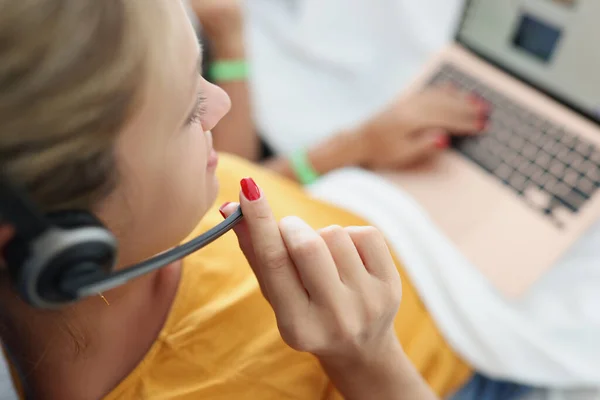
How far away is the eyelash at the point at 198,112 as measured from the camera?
38cm

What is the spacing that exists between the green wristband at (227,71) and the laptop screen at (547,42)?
0.36m

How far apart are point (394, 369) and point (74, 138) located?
1.09ft

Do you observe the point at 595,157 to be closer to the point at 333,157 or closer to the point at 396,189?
the point at 396,189

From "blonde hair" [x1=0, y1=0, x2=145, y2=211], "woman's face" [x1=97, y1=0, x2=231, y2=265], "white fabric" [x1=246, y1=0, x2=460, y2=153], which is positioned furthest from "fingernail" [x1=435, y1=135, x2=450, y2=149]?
"blonde hair" [x1=0, y1=0, x2=145, y2=211]

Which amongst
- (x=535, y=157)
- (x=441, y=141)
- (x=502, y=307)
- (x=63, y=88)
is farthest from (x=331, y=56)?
(x=63, y=88)

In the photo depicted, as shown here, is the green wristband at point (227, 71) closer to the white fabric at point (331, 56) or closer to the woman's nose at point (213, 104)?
the white fabric at point (331, 56)

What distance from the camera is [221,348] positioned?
1.72ft

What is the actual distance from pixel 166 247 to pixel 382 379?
0.74ft

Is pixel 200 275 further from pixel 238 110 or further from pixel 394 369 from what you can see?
pixel 238 110

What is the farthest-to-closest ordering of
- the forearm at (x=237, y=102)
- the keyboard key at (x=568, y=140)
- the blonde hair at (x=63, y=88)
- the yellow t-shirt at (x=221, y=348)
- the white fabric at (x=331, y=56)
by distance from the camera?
the white fabric at (x=331, y=56)
the forearm at (x=237, y=102)
the keyboard key at (x=568, y=140)
the yellow t-shirt at (x=221, y=348)
the blonde hair at (x=63, y=88)

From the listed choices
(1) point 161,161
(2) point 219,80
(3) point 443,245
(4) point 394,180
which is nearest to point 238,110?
(2) point 219,80

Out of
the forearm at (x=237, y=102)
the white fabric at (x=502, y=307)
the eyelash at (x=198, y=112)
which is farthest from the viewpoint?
the forearm at (x=237, y=102)

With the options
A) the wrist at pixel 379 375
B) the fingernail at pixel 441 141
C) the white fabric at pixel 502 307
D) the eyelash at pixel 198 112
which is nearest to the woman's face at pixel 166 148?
the eyelash at pixel 198 112

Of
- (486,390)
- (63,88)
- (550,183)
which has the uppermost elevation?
(63,88)
